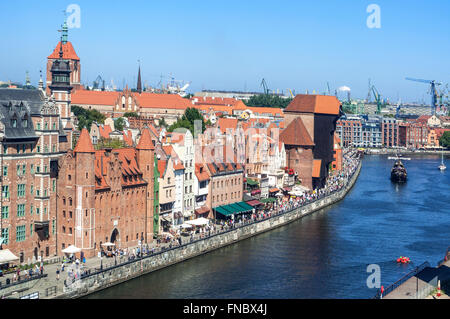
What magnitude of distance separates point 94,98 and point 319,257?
9323 centimetres

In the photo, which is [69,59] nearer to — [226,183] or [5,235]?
[226,183]

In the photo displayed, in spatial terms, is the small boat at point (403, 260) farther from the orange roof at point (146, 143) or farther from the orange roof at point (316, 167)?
the orange roof at point (316, 167)

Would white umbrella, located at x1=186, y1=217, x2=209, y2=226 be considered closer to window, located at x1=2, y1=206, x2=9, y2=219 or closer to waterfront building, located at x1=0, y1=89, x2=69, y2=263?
waterfront building, located at x1=0, y1=89, x2=69, y2=263

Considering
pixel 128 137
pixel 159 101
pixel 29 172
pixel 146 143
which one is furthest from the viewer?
pixel 159 101

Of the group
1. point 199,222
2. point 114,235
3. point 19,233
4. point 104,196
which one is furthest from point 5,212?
point 199,222

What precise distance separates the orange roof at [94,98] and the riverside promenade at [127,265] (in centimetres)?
7297

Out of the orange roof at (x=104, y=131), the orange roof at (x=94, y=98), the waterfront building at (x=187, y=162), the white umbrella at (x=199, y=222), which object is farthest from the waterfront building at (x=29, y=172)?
the orange roof at (x=94, y=98)

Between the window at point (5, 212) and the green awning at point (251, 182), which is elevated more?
the window at point (5, 212)

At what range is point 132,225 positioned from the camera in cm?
6194

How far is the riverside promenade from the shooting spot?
157 feet

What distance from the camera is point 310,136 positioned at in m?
113

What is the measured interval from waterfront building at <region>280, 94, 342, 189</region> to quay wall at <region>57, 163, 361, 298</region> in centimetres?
2031

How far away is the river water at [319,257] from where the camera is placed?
178ft
